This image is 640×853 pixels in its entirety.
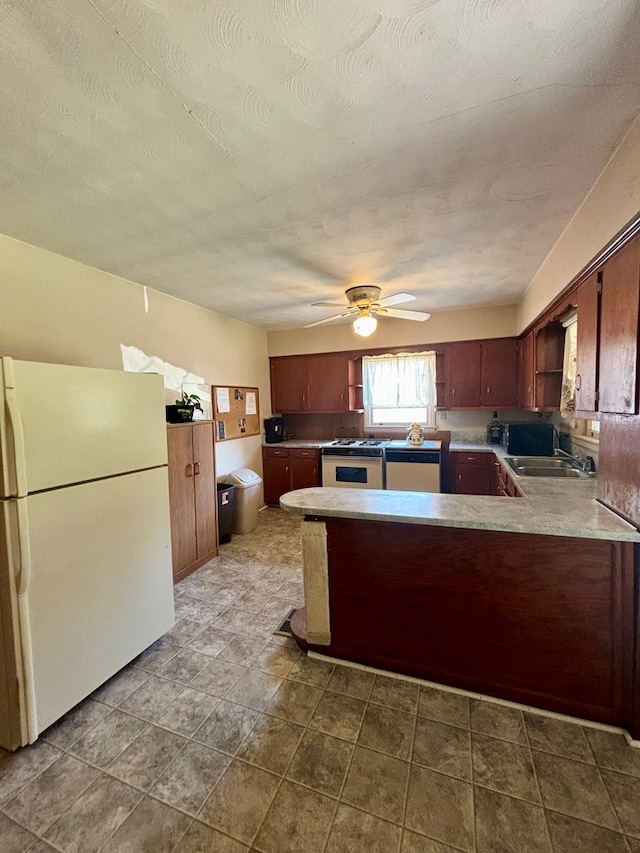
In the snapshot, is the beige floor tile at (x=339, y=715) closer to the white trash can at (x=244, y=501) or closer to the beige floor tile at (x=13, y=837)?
the beige floor tile at (x=13, y=837)

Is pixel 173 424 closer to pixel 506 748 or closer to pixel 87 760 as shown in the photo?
pixel 87 760

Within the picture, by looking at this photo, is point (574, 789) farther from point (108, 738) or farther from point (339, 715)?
point (108, 738)

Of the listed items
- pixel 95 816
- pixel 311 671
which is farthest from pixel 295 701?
pixel 95 816

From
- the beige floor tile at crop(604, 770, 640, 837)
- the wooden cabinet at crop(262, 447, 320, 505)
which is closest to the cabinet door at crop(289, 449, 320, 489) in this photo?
the wooden cabinet at crop(262, 447, 320, 505)

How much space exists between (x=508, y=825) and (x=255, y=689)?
3.88 feet

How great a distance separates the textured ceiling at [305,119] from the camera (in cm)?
97

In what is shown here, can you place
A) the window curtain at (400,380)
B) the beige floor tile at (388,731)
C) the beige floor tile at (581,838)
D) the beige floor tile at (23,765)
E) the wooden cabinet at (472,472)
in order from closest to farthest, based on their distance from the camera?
the beige floor tile at (581,838) < the beige floor tile at (23,765) < the beige floor tile at (388,731) < the wooden cabinet at (472,472) < the window curtain at (400,380)

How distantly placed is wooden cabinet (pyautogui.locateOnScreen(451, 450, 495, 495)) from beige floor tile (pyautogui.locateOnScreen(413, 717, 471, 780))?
275 centimetres

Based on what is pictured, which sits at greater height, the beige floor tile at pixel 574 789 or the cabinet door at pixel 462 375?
the cabinet door at pixel 462 375

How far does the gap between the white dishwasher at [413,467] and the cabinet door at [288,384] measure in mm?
1575

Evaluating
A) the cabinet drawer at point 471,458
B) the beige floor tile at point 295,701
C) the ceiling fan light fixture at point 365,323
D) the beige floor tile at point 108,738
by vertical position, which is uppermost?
the ceiling fan light fixture at point 365,323

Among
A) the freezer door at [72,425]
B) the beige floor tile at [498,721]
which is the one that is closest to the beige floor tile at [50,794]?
the freezer door at [72,425]

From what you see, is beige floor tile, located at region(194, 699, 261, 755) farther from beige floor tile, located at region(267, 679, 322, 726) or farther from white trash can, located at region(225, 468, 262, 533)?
white trash can, located at region(225, 468, 262, 533)

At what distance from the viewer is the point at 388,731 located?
158 cm
